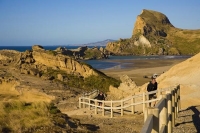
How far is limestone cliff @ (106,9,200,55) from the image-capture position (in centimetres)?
15062

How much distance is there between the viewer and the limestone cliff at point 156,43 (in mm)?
150625

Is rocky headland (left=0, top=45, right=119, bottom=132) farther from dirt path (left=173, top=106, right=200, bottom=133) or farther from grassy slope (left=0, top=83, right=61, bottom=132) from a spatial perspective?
dirt path (left=173, top=106, right=200, bottom=133)

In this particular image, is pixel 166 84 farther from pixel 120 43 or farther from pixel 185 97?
pixel 120 43

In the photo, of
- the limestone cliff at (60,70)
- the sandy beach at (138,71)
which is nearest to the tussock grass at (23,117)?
the limestone cliff at (60,70)

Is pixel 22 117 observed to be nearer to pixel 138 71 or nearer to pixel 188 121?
pixel 188 121

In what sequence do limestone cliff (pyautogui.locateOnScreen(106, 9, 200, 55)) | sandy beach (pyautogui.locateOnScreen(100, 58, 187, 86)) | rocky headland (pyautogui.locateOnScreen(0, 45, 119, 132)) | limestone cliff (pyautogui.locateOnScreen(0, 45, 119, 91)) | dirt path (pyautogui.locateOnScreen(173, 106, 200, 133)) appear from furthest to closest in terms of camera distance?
limestone cliff (pyautogui.locateOnScreen(106, 9, 200, 55)) → sandy beach (pyautogui.locateOnScreen(100, 58, 187, 86)) → limestone cliff (pyautogui.locateOnScreen(0, 45, 119, 91)) → rocky headland (pyautogui.locateOnScreen(0, 45, 119, 132)) → dirt path (pyautogui.locateOnScreen(173, 106, 200, 133))

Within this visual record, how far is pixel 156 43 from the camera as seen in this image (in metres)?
156

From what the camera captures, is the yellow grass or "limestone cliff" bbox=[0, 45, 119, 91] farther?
"limestone cliff" bbox=[0, 45, 119, 91]

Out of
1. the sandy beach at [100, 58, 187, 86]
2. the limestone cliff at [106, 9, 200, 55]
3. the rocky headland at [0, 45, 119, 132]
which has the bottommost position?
the sandy beach at [100, 58, 187, 86]

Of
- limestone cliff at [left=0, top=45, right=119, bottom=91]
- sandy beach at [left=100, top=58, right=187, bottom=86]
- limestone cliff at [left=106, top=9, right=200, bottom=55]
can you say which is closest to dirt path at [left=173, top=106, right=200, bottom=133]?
limestone cliff at [left=0, top=45, right=119, bottom=91]

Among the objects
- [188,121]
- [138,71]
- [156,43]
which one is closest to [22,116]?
[188,121]

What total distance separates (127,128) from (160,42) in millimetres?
151137

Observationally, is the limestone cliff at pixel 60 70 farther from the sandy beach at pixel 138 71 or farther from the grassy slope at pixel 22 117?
the grassy slope at pixel 22 117

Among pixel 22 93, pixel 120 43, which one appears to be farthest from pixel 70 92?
pixel 120 43
